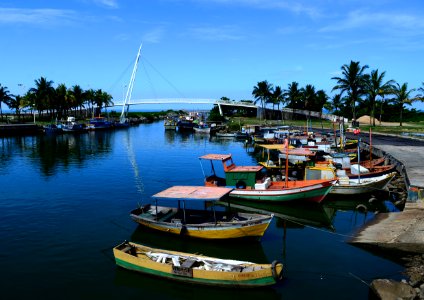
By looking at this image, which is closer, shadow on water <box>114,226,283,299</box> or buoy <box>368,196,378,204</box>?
shadow on water <box>114,226,283,299</box>

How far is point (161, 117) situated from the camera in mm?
190875

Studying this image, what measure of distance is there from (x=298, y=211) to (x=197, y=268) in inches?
509

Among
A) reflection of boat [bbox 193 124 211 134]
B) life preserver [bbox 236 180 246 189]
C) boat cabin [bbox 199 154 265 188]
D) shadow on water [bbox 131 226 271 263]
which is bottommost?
shadow on water [bbox 131 226 271 263]

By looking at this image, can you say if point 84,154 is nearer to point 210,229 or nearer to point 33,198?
point 33,198

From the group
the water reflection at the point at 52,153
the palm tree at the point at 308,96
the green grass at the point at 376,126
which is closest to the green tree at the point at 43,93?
the water reflection at the point at 52,153

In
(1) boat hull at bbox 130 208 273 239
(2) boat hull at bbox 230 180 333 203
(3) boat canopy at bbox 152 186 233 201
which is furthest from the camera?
(2) boat hull at bbox 230 180 333 203

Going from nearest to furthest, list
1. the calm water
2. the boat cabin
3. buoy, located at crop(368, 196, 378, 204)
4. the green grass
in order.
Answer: the calm water
buoy, located at crop(368, 196, 378, 204)
the boat cabin
the green grass

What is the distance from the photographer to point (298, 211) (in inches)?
1026

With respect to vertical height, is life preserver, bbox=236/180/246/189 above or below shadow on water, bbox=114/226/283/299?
above

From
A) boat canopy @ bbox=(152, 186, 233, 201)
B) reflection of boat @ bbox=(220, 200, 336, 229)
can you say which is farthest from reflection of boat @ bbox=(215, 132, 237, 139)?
boat canopy @ bbox=(152, 186, 233, 201)

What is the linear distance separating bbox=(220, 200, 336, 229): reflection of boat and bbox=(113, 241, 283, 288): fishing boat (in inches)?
391

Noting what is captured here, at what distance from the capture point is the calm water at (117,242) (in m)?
15.2

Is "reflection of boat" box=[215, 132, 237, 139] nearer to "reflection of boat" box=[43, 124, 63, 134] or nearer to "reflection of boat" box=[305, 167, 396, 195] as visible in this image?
"reflection of boat" box=[43, 124, 63, 134]

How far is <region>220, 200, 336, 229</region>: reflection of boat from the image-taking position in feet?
79.8
